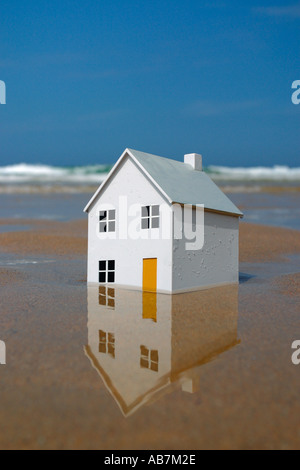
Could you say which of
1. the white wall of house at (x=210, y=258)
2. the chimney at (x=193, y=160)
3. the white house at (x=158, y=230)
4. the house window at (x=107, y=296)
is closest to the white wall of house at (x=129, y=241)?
the white house at (x=158, y=230)

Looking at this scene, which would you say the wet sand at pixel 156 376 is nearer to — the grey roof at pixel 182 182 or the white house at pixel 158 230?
the white house at pixel 158 230

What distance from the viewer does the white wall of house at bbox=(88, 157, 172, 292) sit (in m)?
16.8

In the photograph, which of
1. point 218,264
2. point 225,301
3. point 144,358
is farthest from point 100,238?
point 144,358

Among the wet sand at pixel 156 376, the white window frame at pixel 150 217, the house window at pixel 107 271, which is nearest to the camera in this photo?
the wet sand at pixel 156 376

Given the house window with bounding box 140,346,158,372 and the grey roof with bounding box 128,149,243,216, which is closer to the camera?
the house window with bounding box 140,346,158,372

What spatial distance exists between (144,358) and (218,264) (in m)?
10.9

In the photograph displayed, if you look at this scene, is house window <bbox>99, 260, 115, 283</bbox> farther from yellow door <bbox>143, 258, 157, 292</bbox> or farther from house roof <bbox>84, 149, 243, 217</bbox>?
house roof <bbox>84, 149, 243, 217</bbox>

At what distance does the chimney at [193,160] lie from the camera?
22.0m

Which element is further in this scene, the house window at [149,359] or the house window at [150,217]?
the house window at [150,217]

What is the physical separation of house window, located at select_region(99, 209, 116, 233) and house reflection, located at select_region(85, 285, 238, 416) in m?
3.49

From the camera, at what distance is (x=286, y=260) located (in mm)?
27562

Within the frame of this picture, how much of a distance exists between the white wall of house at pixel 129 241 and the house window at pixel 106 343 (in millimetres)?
5988

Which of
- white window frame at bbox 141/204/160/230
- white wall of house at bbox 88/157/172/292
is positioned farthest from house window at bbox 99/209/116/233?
white window frame at bbox 141/204/160/230

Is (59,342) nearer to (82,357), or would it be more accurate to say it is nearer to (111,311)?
(82,357)
